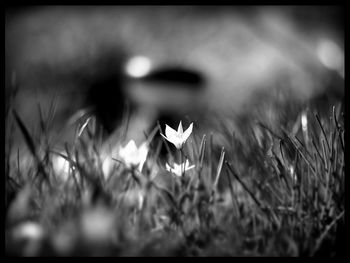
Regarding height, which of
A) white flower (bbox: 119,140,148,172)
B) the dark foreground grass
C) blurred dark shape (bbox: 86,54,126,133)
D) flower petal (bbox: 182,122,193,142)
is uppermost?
blurred dark shape (bbox: 86,54,126,133)

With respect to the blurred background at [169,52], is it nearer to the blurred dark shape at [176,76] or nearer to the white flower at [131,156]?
the blurred dark shape at [176,76]

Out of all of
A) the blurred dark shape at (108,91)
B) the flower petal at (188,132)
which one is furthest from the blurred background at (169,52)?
the flower petal at (188,132)

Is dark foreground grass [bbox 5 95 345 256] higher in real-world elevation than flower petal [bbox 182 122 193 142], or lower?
lower

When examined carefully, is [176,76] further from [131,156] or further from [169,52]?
[131,156]

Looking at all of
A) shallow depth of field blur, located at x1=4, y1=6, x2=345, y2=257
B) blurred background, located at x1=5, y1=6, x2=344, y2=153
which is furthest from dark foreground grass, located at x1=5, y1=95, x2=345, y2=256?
blurred background, located at x1=5, y1=6, x2=344, y2=153

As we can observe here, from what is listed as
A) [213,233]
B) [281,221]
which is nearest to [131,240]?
[213,233]

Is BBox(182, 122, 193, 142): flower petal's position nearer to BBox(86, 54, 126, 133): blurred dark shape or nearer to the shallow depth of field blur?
the shallow depth of field blur
